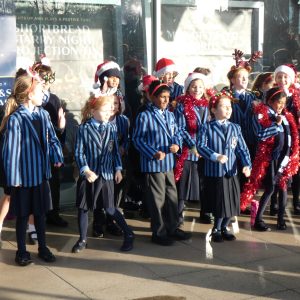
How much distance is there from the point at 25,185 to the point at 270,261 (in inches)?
88.7

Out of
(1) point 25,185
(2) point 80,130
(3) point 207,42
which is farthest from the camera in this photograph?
(3) point 207,42

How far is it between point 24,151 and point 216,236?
2096mm

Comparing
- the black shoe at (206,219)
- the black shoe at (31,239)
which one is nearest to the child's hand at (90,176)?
the black shoe at (31,239)

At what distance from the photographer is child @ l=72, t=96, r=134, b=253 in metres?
→ 5.63

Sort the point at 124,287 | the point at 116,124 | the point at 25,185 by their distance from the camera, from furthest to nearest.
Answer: the point at 116,124
the point at 25,185
the point at 124,287

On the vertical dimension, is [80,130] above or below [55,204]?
above

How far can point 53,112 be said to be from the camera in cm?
641

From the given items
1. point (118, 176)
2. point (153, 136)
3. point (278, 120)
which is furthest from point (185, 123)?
point (118, 176)

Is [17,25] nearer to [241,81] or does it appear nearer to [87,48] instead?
[87,48]

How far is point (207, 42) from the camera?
8.82 meters

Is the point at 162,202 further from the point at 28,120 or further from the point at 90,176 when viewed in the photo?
the point at 28,120

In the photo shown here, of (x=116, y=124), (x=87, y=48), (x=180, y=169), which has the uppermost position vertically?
(x=87, y=48)

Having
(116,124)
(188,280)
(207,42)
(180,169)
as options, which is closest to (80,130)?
(116,124)

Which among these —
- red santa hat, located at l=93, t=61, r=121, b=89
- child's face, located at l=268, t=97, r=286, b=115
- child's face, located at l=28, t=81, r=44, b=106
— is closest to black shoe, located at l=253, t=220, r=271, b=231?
child's face, located at l=268, t=97, r=286, b=115
